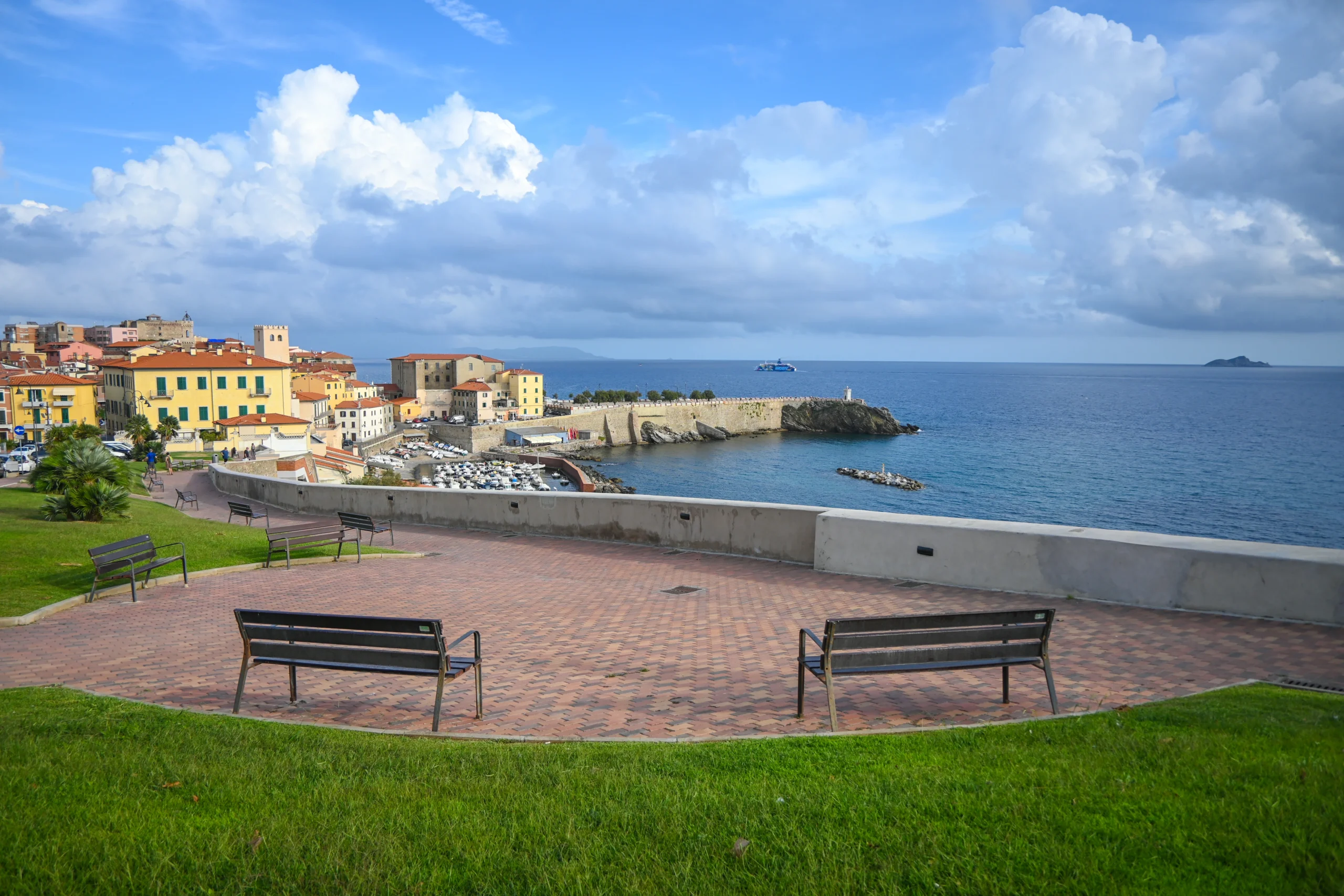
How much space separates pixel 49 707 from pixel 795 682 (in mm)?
5086

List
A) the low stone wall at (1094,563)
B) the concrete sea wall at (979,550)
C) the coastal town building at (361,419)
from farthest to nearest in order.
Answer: the coastal town building at (361,419) < the concrete sea wall at (979,550) < the low stone wall at (1094,563)

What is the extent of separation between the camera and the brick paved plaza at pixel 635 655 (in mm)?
5617

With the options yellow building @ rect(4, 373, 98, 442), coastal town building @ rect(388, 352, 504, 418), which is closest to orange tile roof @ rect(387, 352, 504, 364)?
coastal town building @ rect(388, 352, 504, 418)

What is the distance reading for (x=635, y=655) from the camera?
7.02 m

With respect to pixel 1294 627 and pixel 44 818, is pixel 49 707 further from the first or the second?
pixel 1294 627

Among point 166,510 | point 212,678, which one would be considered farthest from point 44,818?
point 166,510

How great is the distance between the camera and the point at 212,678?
652 cm

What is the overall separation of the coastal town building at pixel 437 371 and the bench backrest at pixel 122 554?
134739 mm

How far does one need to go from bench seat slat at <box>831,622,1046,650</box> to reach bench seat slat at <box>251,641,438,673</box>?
2.59 metres

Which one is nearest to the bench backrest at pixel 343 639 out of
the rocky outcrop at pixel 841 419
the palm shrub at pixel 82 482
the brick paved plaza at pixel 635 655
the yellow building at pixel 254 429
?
the brick paved plaza at pixel 635 655

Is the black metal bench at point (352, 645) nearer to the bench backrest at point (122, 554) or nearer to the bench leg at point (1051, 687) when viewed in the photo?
the bench leg at point (1051, 687)

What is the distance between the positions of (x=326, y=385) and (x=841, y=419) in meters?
75.2

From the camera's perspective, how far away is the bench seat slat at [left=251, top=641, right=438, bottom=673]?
5.21 m

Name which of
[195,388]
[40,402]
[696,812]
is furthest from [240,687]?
[40,402]
